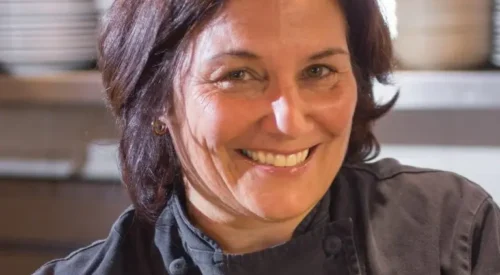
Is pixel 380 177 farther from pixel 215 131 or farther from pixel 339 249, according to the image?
pixel 215 131

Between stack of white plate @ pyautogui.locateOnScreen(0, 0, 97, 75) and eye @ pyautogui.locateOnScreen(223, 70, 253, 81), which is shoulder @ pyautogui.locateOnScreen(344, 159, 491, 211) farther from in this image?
stack of white plate @ pyautogui.locateOnScreen(0, 0, 97, 75)

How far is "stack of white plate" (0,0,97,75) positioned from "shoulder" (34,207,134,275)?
44 cm

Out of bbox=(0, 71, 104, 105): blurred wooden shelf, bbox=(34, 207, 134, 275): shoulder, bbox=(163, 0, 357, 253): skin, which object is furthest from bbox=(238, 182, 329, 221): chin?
bbox=(0, 71, 104, 105): blurred wooden shelf

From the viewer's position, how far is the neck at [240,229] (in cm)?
92

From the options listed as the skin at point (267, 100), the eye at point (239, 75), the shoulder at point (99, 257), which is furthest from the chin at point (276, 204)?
the shoulder at point (99, 257)

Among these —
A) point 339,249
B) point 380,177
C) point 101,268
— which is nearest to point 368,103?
point 380,177

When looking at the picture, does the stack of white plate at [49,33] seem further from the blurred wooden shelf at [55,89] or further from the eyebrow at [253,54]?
the eyebrow at [253,54]

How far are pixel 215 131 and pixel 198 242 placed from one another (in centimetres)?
19

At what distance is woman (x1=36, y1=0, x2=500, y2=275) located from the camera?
2.69 ft

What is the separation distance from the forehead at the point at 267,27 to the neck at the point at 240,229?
0.22 m

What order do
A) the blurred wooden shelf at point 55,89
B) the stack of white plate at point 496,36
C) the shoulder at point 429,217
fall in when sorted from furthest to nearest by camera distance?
the blurred wooden shelf at point 55,89, the stack of white plate at point 496,36, the shoulder at point 429,217

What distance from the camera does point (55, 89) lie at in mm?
1345

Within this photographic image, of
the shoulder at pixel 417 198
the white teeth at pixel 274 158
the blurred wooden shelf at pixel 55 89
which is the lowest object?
the shoulder at pixel 417 198

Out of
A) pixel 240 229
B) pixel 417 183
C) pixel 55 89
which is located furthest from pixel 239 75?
pixel 55 89
